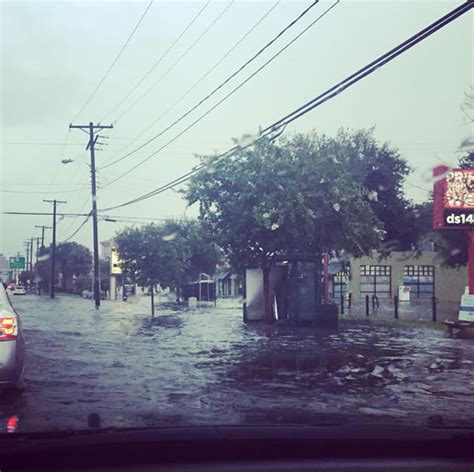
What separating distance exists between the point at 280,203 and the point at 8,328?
543 inches

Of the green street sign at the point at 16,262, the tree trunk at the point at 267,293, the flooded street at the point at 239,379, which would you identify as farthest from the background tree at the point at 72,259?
the flooded street at the point at 239,379

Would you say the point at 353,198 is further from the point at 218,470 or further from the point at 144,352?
the point at 218,470

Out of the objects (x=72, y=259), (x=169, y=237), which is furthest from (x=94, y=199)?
(x=72, y=259)

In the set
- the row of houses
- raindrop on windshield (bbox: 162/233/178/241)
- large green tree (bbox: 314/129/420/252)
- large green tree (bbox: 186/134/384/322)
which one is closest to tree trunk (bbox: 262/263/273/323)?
large green tree (bbox: 186/134/384/322)

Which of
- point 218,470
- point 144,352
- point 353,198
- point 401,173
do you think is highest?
point 401,173

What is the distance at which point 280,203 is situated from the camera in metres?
20.1

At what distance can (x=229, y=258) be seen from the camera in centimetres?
2295

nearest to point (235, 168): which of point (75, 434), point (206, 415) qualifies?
point (206, 415)

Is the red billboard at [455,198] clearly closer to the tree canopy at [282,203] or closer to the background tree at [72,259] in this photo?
the tree canopy at [282,203]

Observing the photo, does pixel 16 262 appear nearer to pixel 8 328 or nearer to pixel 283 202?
pixel 283 202

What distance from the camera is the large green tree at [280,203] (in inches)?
800

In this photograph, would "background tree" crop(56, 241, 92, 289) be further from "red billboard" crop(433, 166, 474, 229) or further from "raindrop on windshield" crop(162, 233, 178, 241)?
"red billboard" crop(433, 166, 474, 229)

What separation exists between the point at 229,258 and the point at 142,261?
13.9 meters

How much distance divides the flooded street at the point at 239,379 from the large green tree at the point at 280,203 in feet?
12.5
